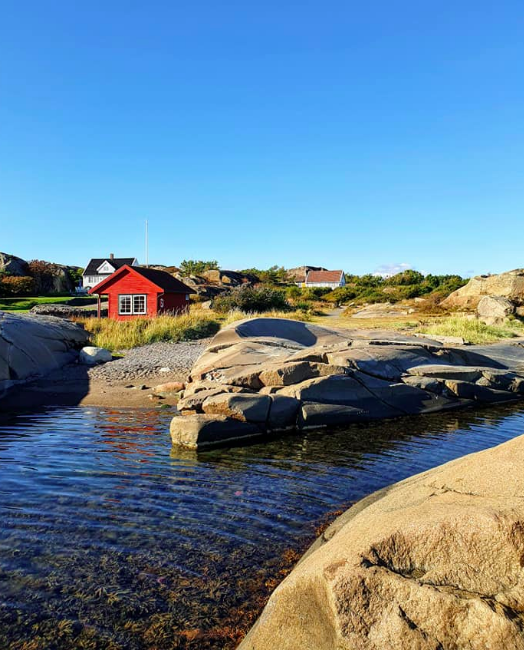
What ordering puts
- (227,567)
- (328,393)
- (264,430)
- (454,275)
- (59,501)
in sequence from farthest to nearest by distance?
(454,275) < (328,393) < (264,430) < (59,501) < (227,567)

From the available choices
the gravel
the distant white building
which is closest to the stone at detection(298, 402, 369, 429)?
the gravel

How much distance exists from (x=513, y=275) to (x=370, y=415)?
28980mm

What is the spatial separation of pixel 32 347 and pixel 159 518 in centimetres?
1262

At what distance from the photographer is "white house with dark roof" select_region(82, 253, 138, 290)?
233 ft

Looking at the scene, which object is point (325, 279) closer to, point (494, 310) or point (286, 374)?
point (494, 310)

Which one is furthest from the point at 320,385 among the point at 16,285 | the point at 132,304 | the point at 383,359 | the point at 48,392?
the point at 16,285

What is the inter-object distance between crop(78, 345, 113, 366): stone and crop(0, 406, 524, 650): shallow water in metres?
7.14

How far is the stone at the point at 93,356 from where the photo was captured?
59.3ft

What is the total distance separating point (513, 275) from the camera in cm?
3566

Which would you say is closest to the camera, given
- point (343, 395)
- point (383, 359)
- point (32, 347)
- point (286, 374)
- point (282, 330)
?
point (286, 374)

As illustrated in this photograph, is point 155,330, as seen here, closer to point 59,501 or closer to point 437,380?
point 437,380

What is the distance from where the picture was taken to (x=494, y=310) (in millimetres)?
31453

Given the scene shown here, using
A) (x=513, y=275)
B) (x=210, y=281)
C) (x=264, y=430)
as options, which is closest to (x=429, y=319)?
(x=513, y=275)

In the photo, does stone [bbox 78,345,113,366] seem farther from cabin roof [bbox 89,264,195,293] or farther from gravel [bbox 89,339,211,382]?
cabin roof [bbox 89,264,195,293]
